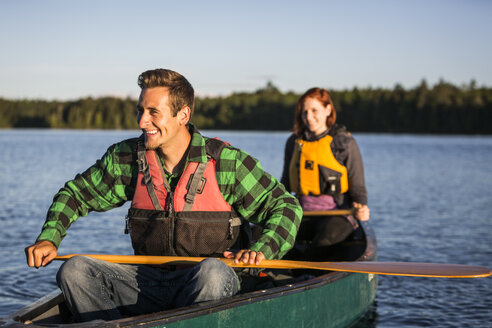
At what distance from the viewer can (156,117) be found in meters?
2.63

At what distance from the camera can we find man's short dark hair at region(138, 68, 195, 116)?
8.63ft

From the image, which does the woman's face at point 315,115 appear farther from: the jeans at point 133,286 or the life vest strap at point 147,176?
the jeans at point 133,286

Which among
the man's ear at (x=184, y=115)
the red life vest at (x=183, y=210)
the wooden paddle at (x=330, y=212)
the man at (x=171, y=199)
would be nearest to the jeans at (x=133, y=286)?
the man at (x=171, y=199)

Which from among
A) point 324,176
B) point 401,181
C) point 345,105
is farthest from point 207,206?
point 345,105

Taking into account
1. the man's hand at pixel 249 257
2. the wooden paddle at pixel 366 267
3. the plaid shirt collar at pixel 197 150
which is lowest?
the wooden paddle at pixel 366 267

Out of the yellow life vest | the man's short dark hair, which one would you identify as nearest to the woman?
the yellow life vest

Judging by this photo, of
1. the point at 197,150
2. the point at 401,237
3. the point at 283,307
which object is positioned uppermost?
the point at 197,150

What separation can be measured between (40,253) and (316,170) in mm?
2488

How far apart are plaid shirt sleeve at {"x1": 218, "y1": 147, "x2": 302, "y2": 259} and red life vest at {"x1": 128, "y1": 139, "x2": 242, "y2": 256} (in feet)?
0.16

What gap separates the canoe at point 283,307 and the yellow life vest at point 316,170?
0.43 meters

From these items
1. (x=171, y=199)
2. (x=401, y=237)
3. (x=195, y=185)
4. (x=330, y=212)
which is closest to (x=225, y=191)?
(x=195, y=185)

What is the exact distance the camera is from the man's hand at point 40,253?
2.45 meters

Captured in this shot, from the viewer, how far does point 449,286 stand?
5.70 meters

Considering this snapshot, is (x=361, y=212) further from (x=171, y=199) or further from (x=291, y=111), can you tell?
(x=291, y=111)
